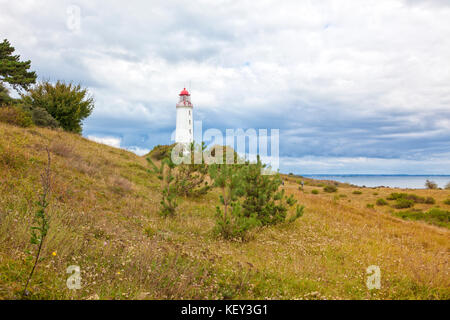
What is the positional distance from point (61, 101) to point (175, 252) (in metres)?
24.7

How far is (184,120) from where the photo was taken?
133ft

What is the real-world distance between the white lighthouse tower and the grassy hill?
28.7 metres

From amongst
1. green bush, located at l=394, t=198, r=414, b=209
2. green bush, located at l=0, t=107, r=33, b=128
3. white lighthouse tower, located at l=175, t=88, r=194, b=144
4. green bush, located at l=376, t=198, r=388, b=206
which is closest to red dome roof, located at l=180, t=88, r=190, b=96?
white lighthouse tower, located at l=175, t=88, r=194, b=144

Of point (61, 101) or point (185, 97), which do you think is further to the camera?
point (185, 97)

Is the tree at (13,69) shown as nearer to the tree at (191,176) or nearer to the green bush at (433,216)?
the tree at (191,176)

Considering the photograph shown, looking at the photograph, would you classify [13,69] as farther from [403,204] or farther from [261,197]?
[403,204]

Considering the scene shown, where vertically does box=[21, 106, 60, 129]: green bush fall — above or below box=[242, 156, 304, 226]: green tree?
above

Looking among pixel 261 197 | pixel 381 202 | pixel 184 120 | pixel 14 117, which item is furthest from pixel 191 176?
pixel 184 120

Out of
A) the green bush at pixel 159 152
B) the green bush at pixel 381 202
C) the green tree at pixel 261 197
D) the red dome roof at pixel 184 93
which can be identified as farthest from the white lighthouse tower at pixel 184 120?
the green tree at pixel 261 197

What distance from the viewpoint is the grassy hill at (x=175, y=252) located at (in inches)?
183

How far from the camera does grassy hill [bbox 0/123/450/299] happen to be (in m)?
4.64

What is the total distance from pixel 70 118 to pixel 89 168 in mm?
15731

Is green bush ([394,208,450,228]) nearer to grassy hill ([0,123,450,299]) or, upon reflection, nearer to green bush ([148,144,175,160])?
grassy hill ([0,123,450,299])
